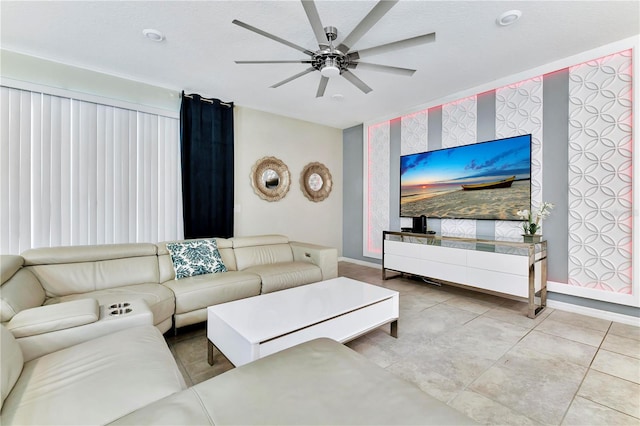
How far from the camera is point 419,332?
8.01 ft

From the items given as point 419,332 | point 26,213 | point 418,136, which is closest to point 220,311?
point 419,332

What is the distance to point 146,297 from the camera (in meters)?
2.16

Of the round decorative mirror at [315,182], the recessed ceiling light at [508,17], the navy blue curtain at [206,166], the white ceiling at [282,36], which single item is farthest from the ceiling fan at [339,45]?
the round decorative mirror at [315,182]

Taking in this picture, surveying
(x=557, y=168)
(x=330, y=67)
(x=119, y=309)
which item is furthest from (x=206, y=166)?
(x=557, y=168)

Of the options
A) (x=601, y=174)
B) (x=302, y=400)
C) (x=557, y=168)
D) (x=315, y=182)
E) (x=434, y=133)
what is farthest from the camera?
(x=315, y=182)

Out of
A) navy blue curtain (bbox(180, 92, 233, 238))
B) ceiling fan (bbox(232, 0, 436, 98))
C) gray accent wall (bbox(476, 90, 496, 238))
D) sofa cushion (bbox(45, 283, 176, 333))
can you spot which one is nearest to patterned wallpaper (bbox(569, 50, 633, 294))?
gray accent wall (bbox(476, 90, 496, 238))

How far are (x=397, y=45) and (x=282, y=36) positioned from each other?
111cm

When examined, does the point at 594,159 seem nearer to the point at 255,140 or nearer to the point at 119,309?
the point at 255,140

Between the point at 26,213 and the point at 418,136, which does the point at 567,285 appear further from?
the point at 26,213

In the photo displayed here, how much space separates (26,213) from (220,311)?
2454 millimetres

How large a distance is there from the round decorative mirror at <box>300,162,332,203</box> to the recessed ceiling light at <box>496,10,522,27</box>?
328 cm

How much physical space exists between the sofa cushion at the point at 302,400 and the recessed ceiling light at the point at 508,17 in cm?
276

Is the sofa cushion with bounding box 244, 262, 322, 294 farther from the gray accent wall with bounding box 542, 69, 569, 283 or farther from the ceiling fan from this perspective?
the gray accent wall with bounding box 542, 69, 569, 283

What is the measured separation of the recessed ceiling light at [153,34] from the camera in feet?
7.80
